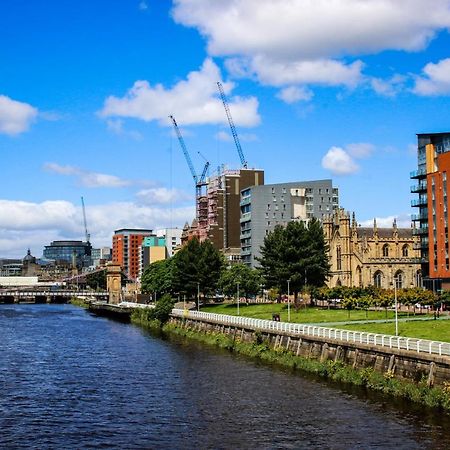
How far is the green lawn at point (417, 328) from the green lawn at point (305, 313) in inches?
503

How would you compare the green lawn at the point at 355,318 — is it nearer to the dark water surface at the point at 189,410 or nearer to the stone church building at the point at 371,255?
the dark water surface at the point at 189,410

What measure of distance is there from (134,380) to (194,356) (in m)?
21.4

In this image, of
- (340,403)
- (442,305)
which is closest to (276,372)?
(340,403)

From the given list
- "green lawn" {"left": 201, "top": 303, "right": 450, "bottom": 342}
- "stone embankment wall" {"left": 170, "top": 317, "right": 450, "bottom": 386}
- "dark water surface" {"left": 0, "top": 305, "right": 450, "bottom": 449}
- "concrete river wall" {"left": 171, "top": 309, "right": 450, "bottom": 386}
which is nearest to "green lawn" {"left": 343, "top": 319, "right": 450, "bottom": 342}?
"green lawn" {"left": 201, "top": 303, "right": 450, "bottom": 342}

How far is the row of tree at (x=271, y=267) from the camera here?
464 ft

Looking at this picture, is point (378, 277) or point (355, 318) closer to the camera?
point (355, 318)

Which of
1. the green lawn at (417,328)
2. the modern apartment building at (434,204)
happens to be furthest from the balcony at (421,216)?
the green lawn at (417,328)

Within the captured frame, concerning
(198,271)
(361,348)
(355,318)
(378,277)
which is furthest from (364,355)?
(378,277)

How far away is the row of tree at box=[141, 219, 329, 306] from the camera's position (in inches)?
5566

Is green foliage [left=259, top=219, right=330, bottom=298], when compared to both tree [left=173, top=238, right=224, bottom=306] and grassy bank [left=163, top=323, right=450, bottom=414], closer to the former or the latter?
tree [left=173, top=238, right=224, bottom=306]

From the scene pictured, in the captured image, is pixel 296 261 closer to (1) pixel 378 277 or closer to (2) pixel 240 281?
(2) pixel 240 281

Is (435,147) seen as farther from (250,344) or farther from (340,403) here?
(340,403)

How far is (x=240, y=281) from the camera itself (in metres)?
159

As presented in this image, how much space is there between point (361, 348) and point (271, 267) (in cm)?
8186
